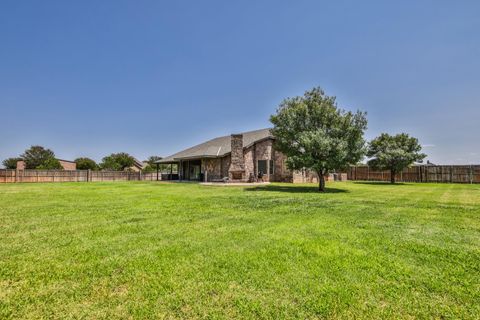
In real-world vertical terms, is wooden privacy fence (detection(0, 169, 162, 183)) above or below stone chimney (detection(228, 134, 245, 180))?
below

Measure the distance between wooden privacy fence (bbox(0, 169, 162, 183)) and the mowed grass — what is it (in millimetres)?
24596

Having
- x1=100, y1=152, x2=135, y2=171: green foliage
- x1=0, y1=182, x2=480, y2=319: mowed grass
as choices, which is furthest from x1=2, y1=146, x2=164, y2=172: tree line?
x1=0, y1=182, x2=480, y2=319: mowed grass

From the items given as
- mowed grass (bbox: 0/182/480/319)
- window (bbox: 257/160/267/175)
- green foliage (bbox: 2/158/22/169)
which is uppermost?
green foliage (bbox: 2/158/22/169)

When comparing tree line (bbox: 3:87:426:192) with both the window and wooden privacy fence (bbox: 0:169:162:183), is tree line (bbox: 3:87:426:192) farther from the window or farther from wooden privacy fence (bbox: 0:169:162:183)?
wooden privacy fence (bbox: 0:169:162:183)

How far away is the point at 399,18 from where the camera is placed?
37.9 feet

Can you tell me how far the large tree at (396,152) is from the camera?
2433 centimetres

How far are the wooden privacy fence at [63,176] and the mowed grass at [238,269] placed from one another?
80.7 ft

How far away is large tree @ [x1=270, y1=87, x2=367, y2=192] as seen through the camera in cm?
1484

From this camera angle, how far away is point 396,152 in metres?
24.2

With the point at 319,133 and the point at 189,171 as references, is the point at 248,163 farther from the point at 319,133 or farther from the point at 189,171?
the point at 319,133

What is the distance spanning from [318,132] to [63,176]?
26866mm

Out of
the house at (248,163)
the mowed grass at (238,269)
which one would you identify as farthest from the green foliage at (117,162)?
the mowed grass at (238,269)

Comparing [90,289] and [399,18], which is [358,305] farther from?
[399,18]

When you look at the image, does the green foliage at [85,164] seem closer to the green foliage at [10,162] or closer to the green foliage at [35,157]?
the green foliage at [35,157]
